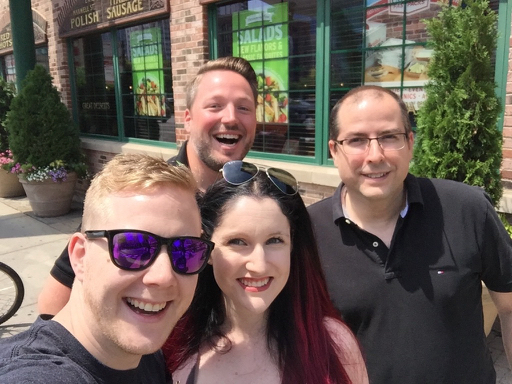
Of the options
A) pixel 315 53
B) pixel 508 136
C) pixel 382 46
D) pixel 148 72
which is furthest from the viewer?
pixel 148 72

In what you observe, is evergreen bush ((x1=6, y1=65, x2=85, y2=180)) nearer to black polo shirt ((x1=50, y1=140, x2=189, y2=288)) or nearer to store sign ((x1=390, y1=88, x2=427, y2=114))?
store sign ((x1=390, y1=88, x2=427, y2=114))

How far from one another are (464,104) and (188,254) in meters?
2.60

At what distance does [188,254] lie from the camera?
3.86ft

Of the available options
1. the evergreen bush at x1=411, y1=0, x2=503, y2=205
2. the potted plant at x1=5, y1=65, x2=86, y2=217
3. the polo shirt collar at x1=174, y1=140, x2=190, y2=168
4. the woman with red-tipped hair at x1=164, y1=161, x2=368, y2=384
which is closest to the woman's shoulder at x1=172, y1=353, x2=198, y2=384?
the woman with red-tipped hair at x1=164, y1=161, x2=368, y2=384

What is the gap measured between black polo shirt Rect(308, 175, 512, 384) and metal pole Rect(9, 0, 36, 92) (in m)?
7.67

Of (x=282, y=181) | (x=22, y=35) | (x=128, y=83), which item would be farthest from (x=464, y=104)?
(x=22, y=35)

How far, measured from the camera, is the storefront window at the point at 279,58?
505cm

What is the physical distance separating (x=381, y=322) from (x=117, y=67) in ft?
22.5

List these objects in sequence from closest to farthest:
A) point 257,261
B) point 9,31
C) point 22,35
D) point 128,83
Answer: point 257,261 < point 128,83 < point 22,35 < point 9,31

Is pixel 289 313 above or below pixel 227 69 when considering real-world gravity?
below

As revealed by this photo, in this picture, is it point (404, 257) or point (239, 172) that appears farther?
point (404, 257)

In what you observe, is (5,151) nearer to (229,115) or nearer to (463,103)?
(229,115)

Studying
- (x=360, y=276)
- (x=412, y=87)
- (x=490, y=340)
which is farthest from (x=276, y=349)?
(x=412, y=87)

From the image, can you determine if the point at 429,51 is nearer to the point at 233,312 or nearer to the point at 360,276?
the point at 360,276
